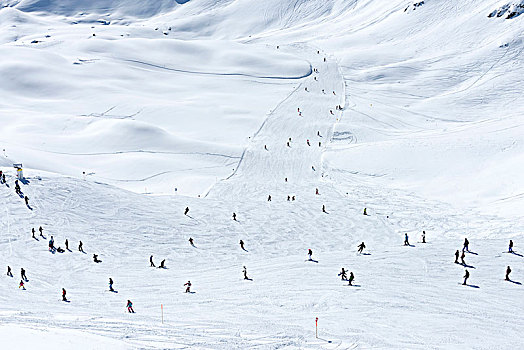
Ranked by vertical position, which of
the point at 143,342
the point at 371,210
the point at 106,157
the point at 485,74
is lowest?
the point at 143,342

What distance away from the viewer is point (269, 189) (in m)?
45.4

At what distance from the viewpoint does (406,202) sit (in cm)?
4206

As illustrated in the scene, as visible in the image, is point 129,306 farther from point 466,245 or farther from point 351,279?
point 466,245

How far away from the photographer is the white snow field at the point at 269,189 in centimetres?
2397

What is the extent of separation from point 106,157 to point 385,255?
3135 cm

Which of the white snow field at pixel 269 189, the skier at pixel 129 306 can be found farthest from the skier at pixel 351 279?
the skier at pixel 129 306

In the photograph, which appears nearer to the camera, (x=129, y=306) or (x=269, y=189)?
(x=129, y=306)

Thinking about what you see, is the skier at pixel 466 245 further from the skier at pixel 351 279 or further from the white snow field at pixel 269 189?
the skier at pixel 351 279

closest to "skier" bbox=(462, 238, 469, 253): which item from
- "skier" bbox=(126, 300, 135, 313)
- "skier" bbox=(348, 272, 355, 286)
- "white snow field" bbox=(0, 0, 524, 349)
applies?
"white snow field" bbox=(0, 0, 524, 349)

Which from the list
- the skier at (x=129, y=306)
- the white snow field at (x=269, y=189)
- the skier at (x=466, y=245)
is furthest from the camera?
the skier at (x=466, y=245)

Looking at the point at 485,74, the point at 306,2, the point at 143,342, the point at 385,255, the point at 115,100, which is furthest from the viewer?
the point at 306,2

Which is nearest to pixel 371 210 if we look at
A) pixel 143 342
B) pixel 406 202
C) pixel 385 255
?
pixel 406 202

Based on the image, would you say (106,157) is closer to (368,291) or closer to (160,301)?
(160,301)

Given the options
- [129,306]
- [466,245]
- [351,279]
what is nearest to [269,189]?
[466,245]
